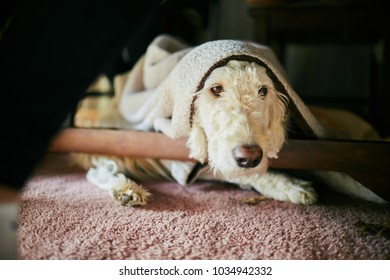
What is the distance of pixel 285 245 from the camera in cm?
69

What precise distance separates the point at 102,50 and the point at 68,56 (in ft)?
0.20

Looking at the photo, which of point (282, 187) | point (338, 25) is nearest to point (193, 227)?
point (282, 187)

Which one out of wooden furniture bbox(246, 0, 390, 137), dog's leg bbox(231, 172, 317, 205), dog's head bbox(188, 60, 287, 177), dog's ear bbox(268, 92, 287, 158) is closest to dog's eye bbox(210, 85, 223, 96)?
dog's head bbox(188, 60, 287, 177)

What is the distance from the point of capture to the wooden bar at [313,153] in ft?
2.72

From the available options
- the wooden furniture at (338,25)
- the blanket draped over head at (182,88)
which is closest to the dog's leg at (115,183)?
the blanket draped over head at (182,88)

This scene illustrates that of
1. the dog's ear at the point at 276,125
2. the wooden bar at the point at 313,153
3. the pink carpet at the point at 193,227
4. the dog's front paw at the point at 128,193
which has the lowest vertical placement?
the pink carpet at the point at 193,227

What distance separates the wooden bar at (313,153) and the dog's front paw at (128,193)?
0.32 feet

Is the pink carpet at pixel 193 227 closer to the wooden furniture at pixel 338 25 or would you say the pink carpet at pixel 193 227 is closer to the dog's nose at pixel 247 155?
the dog's nose at pixel 247 155

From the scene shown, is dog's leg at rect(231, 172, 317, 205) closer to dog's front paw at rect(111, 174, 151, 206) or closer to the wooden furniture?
dog's front paw at rect(111, 174, 151, 206)

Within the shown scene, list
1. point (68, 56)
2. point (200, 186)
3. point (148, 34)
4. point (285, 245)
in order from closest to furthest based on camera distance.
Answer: point (68, 56), point (285, 245), point (200, 186), point (148, 34)

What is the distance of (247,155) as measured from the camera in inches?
28.1
